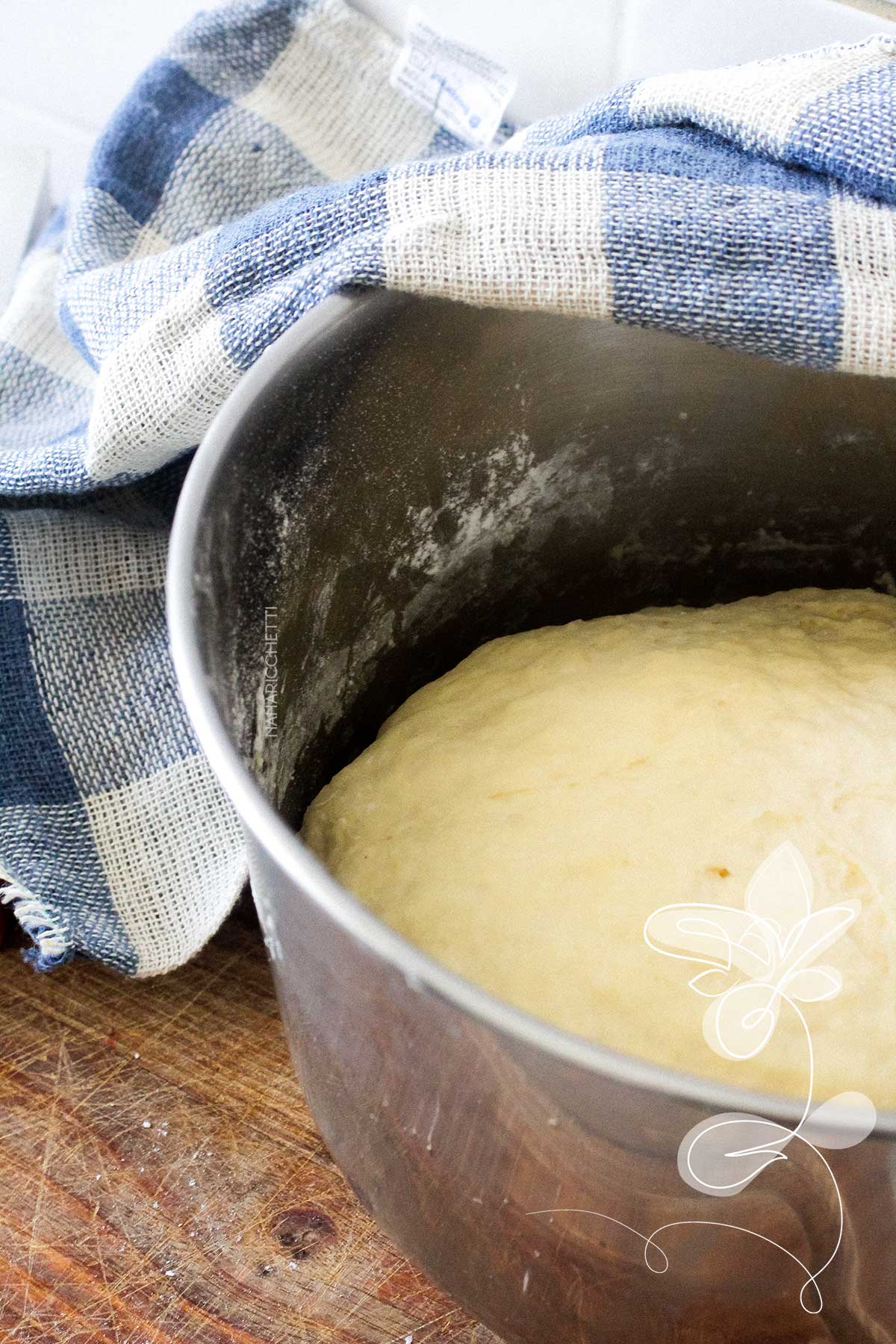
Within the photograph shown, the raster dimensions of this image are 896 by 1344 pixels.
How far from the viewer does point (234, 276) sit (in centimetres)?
69

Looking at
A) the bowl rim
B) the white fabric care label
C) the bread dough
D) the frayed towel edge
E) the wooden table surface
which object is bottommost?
the wooden table surface

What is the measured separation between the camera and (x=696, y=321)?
0.61 metres

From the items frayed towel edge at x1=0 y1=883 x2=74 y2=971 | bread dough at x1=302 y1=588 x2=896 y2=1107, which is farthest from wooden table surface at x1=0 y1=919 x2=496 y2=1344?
bread dough at x1=302 y1=588 x2=896 y2=1107

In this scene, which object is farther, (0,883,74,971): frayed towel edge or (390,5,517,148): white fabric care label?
(390,5,517,148): white fabric care label

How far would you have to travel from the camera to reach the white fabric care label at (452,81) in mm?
935

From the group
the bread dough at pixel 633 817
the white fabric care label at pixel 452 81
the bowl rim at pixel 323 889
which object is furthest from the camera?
the white fabric care label at pixel 452 81

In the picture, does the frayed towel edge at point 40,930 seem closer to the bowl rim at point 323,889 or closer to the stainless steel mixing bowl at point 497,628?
the stainless steel mixing bowl at point 497,628

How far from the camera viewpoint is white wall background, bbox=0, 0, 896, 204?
81 centimetres

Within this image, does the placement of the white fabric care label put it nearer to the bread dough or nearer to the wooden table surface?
the bread dough

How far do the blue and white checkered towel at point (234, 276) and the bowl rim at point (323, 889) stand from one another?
6.0 inches

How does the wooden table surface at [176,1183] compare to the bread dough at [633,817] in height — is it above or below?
below

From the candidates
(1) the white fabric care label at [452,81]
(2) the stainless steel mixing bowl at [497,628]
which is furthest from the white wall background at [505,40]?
(2) the stainless steel mixing bowl at [497,628]

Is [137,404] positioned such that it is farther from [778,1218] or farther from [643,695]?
[778,1218]

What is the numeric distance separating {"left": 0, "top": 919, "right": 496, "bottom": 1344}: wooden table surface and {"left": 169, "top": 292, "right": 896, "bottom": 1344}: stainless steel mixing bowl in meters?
0.11
